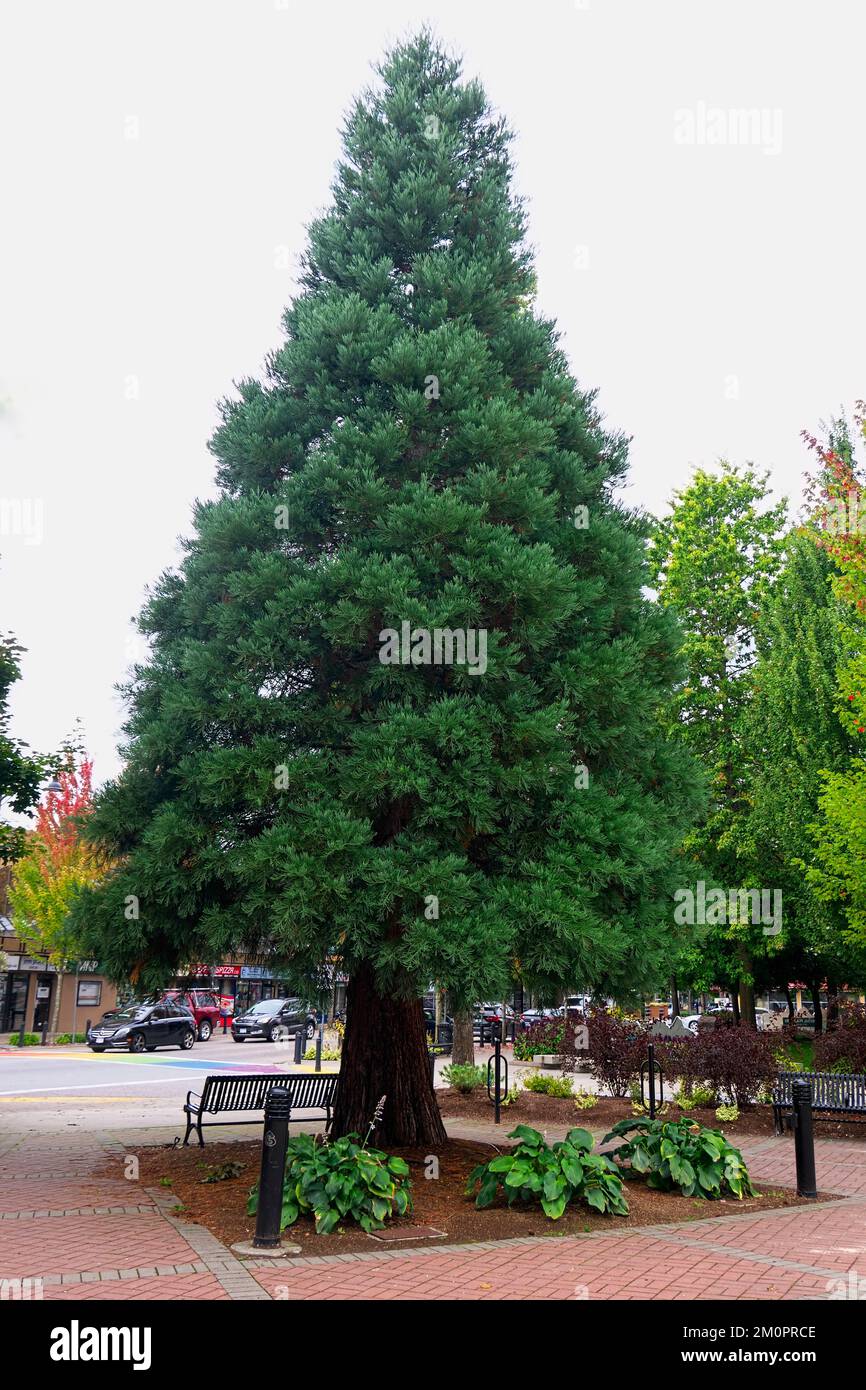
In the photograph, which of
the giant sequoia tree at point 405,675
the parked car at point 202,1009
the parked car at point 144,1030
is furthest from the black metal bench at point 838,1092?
the parked car at point 202,1009

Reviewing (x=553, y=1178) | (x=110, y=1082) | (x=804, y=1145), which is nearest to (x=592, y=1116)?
(x=804, y=1145)

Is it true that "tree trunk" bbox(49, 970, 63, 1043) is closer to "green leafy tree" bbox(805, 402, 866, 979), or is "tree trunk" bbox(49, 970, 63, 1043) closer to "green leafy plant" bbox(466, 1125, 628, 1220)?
"green leafy tree" bbox(805, 402, 866, 979)

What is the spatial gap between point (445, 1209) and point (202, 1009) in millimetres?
34921

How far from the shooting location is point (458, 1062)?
1919cm

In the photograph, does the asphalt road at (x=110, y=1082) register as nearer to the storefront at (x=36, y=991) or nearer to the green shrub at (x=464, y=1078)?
the green shrub at (x=464, y=1078)

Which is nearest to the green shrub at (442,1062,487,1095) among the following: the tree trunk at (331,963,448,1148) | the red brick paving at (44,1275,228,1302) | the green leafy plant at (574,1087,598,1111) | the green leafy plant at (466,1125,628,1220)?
the green leafy plant at (574,1087,598,1111)

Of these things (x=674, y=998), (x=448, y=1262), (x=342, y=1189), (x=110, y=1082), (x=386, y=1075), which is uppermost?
(x=386, y=1075)

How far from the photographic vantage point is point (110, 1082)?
2169cm

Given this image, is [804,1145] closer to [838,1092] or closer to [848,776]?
[838,1092]

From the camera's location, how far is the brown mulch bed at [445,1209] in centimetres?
722

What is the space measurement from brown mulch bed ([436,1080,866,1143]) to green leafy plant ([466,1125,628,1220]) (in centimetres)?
592

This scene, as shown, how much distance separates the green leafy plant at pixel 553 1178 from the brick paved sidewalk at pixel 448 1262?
0.39 metres
